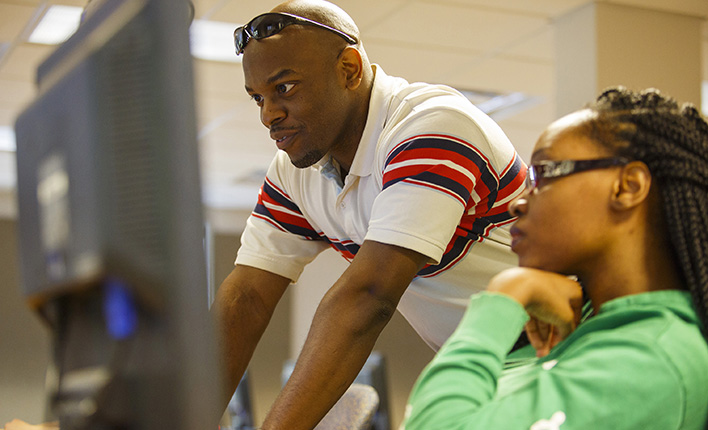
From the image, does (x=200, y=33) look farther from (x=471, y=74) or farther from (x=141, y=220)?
(x=141, y=220)

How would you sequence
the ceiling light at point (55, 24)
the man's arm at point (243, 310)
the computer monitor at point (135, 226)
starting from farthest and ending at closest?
1. the ceiling light at point (55, 24)
2. the man's arm at point (243, 310)
3. the computer monitor at point (135, 226)

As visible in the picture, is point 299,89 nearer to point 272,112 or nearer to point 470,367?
point 272,112

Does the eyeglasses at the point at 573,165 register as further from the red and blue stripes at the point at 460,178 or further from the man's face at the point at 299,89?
the man's face at the point at 299,89

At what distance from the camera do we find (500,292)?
885 millimetres

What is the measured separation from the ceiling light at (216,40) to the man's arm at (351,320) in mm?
2810

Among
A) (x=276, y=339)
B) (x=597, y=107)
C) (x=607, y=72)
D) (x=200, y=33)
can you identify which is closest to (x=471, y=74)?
(x=607, y=72)

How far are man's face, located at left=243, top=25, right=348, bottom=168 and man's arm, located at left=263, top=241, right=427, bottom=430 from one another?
294 millimetres

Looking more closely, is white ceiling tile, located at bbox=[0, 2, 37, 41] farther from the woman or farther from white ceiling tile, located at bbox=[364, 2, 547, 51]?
the woman

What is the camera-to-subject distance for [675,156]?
0.93m

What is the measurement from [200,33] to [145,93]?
382 centimetres

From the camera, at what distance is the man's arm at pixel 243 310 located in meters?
1.51

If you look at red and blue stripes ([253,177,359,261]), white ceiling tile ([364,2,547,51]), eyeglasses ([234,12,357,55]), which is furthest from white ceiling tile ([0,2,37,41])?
eyeglasses ([234,12,357,55])

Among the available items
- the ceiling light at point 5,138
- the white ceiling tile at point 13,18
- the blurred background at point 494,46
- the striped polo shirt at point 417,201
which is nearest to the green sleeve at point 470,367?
the striped polo shirt at point 417,201

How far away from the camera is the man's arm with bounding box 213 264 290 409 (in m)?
1.51
